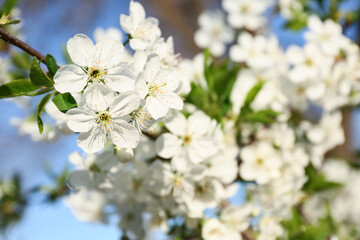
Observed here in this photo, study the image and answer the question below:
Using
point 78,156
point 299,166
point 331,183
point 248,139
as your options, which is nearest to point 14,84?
point 78,156

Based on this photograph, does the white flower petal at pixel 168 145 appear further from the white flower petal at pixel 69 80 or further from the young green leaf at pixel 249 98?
the young green leaf at pixel 249 98

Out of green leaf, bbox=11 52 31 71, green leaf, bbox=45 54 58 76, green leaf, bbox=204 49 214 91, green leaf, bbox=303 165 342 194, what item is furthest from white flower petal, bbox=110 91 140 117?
green leaf, bbox=303 165 342 194

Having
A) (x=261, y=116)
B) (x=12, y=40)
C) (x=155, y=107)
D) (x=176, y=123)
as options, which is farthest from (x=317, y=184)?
(x=12, y=40)

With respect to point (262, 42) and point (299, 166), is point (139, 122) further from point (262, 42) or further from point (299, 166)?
point (262, 42)

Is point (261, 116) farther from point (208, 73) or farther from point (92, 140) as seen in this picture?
point (92, 140)

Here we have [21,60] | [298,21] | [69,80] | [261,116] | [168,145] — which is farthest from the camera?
[298,21]

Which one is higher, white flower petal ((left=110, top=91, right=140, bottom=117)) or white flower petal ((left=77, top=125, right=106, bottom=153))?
white flower petal ((left=110, top=91, right=140, bottom=117))

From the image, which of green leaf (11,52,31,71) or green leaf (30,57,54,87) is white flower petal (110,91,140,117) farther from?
green leaf (11,52,31,71)
